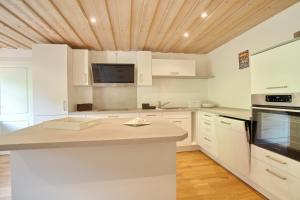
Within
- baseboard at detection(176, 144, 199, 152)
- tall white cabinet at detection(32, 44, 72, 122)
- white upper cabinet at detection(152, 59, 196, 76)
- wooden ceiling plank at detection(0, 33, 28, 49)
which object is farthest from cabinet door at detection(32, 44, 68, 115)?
baseboard at detection(176, 144, 199, 152)

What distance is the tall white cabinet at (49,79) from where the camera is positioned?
2.96m

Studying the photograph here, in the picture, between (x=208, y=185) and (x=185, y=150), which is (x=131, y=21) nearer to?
(x=208, y=185)

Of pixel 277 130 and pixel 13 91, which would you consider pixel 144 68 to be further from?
pixel 13 91

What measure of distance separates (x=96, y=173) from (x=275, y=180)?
177 cm

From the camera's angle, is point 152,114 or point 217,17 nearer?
point 217,17

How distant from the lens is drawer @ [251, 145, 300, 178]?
1460 millimetres

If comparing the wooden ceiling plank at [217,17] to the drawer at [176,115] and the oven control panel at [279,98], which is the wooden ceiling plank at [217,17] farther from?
the drawer at [176,115]

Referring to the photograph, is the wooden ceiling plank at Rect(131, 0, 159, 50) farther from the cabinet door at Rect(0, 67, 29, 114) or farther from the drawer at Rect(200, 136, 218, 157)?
the cabinet door at Rect(0, 67, 29, 114)

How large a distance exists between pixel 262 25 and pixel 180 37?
126 centimetres

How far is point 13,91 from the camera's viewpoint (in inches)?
137

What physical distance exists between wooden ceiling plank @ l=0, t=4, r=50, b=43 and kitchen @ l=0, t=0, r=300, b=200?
1.1 inches

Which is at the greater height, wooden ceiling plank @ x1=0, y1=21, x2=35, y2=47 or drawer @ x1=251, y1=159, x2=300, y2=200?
wooden ceiling plank @ x1=0, y1=21, x2=35, y2=47

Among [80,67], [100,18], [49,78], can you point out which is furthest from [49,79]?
[100,18]

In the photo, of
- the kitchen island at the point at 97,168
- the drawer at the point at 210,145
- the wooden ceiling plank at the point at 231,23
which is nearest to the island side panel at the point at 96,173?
the kitchen island at the point at 97,168
